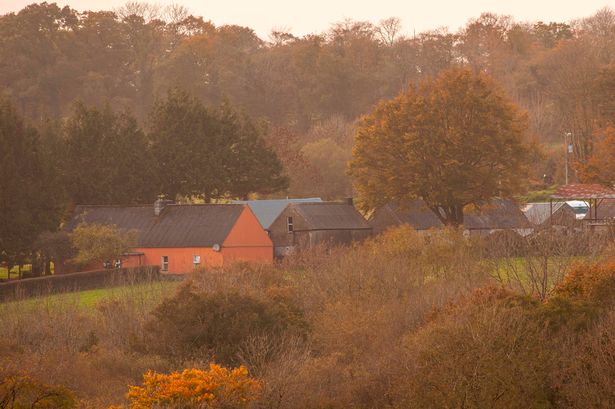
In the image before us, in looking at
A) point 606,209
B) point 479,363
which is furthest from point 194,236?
point 479,363

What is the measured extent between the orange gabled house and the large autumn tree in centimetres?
865

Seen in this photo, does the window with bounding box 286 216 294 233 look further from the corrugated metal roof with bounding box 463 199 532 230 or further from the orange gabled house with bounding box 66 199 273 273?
the corrugated metal roof with bounding box 463 199 532 230

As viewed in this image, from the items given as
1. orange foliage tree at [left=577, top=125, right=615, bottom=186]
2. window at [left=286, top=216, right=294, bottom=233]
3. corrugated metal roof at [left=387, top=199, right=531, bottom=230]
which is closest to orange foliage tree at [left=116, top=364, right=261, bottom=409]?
window at [left=286, top=216, right=294, bottom=233]

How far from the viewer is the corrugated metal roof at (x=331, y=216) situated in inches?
2785

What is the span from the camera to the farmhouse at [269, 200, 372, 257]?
7000 centimetres

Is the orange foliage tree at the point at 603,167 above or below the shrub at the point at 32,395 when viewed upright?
above

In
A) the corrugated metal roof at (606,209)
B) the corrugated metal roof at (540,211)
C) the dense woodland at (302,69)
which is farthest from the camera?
the dense woodland at (302,69)

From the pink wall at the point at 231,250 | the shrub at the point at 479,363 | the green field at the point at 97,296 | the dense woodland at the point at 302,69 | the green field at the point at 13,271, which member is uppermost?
the dense woodland at the point at 302,69

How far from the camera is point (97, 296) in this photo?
5162 cm

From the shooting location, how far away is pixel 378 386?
2939cm

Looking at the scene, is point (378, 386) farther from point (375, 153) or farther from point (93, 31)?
point (93, 31)

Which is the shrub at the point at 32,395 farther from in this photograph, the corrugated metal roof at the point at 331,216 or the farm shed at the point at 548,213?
the corrugated metal roof at the point at 331,216

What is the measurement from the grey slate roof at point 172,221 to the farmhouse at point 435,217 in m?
10.2

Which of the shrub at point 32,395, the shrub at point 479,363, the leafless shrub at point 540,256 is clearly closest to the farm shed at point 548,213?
the leafless shrub at point 540,256
